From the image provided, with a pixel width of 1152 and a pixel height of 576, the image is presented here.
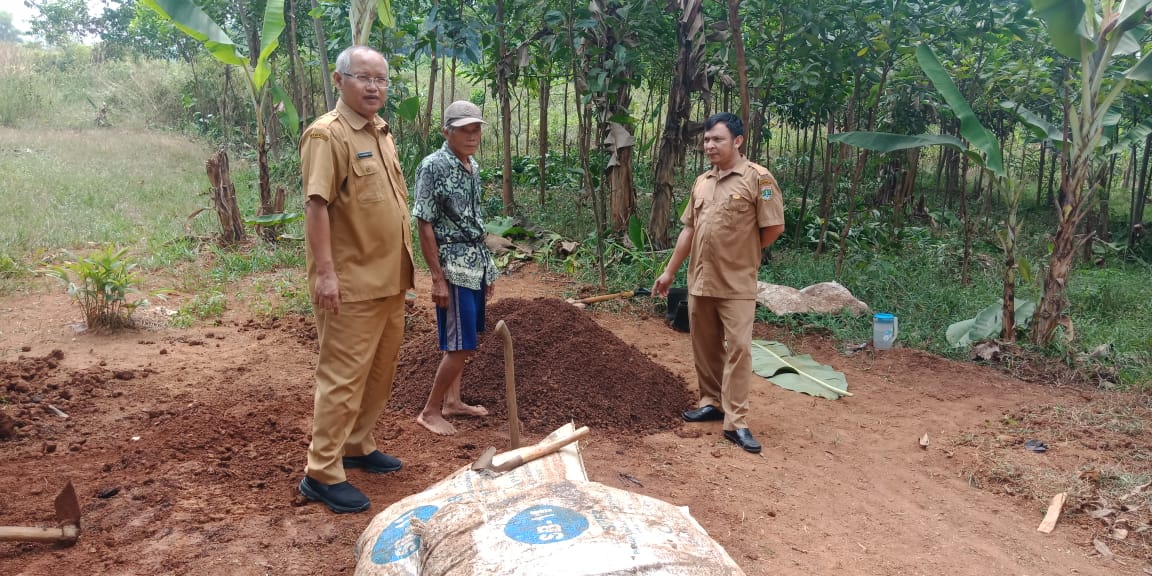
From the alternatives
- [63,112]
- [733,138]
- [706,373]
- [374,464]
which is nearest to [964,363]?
[706,373]

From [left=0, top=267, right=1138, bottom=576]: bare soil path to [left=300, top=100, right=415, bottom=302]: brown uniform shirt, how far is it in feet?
3.02

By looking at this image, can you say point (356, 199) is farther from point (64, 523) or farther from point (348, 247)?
point (64, 523)

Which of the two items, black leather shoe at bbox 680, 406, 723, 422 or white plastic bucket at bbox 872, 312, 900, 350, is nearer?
black leather shoe at bbox 680, 406, 723, 422

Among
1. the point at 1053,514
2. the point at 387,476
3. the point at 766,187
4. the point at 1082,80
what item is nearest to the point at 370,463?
the point at 387,476

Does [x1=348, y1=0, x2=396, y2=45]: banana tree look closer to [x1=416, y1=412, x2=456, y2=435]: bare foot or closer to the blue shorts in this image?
the blue shorts

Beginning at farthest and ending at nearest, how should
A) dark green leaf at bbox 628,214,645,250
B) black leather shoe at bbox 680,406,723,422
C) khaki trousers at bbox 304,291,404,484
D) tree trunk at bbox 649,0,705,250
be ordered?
1. dark green leaf at bbox 628,214,645,250
2. tree trunk at bbox 649,0,705,250
3. black leather shoe at bbox 680,406,723,422
4. khaki trousers at bbox 304,291,404,484

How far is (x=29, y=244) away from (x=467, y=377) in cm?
510

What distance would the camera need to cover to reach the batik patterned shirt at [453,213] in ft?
11.2

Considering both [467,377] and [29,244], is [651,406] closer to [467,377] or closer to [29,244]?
[467,377]

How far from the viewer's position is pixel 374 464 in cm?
329

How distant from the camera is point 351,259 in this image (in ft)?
9.32

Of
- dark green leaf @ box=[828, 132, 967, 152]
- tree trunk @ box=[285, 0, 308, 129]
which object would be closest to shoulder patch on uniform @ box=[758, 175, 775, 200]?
dark green leaf @ box=[828, 132, 967, 152]

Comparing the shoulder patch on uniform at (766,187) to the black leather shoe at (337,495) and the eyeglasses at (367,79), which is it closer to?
the eyeglasses at (367,79)

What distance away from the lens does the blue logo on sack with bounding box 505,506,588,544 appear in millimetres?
1797
